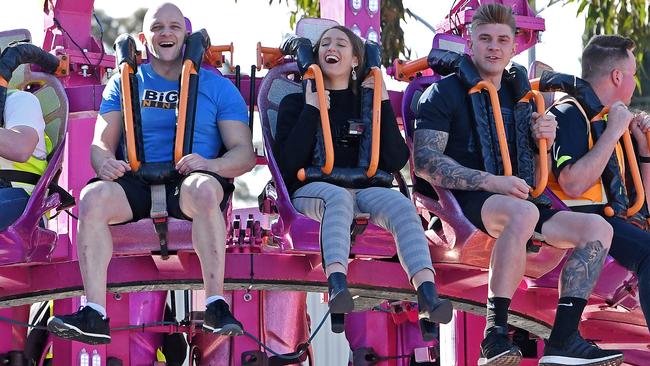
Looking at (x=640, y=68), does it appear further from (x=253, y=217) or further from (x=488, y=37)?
(x=488, y=37)

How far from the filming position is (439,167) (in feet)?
26.9

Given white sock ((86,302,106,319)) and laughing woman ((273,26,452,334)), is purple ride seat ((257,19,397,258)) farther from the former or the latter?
white sock ((86,302,106,319))

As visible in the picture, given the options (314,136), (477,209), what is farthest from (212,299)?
(477,209)

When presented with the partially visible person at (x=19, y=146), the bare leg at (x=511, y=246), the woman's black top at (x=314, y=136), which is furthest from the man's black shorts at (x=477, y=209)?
the partially visible person at (x=19, y=146)

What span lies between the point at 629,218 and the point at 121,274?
247cm

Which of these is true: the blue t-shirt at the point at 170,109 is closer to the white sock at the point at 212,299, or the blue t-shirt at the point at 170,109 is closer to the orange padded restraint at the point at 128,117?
the orange padded restraint at the point at 128,117

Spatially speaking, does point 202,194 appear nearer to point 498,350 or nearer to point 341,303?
point 341,303

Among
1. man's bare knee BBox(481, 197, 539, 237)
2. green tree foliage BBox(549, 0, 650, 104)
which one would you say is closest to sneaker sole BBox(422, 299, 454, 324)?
man's bare knee BBox(481, 197, 539, 237)

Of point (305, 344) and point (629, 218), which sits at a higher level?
point (629, 218)

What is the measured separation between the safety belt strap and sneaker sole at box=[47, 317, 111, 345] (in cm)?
58

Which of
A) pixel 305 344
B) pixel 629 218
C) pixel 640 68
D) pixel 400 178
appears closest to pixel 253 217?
pixel 305 344

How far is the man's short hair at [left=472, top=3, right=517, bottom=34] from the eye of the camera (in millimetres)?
8438

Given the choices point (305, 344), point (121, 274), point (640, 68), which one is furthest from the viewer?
point (640, 68)

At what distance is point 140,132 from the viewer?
8219mm
